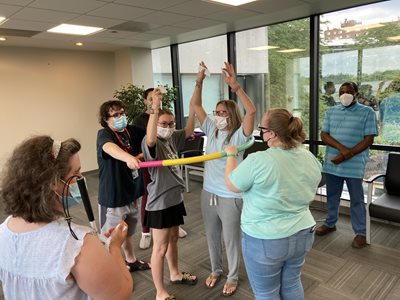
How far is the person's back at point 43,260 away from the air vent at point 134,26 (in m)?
3.92

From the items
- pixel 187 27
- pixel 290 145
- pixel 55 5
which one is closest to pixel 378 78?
pixel 187 27

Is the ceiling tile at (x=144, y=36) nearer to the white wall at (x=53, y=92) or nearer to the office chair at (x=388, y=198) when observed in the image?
the white wall at (x=53, y=92)

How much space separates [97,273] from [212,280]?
1.93m

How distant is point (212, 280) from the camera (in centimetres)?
268

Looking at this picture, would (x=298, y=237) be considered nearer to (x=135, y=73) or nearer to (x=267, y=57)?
(x=267, y=57)

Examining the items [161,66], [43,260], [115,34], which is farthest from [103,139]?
[161,66]

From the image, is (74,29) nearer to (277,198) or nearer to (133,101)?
(133,101)

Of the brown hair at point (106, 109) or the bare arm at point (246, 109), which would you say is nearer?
the bare arm at point (246, 109)

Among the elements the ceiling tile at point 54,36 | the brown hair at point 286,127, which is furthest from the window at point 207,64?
the brown hair at point 286,127

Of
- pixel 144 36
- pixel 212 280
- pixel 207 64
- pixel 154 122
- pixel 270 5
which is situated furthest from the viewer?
pixel 207 64

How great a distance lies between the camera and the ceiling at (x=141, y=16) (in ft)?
11.4

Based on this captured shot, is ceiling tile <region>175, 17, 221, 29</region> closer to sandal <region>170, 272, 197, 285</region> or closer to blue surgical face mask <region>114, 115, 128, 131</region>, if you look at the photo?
blue surgical face mask <region>114, 115, 128, 131</region>

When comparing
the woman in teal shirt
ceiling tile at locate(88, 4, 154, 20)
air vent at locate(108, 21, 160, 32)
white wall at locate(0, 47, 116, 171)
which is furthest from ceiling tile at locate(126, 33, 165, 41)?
the woman in teal shirt

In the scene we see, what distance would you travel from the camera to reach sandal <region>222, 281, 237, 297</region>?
254cm
